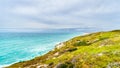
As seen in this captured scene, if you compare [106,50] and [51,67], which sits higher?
[106,50]

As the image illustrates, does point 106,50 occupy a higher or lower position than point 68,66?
higher

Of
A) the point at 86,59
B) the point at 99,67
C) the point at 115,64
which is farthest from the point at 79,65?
the point at 115,64

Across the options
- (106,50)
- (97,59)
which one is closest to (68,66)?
(97,59)

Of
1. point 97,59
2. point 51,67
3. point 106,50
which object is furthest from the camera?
point 51,67

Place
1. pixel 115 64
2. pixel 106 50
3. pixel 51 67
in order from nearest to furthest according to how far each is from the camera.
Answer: pixel 115 64
pixel 106 50
pixel 51 67

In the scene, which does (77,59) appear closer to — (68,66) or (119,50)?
(68,66)

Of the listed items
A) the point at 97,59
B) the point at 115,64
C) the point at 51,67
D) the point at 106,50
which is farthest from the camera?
the point at 51,67

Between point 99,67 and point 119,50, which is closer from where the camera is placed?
point 99,67

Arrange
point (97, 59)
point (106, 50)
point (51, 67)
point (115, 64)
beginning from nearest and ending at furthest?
point (115, 64) → point (97, 59) → point (106, 50) → point (51, 67)

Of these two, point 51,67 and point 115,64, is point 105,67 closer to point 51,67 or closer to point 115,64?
point 115,64
